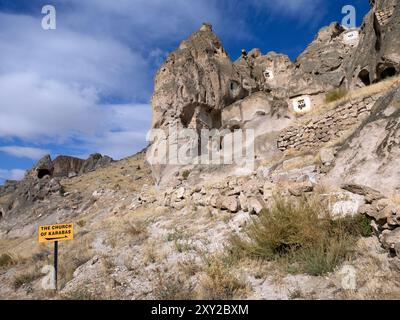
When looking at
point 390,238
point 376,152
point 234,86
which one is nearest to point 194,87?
point 234,86

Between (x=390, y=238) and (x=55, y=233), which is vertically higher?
(x=390, y=238)

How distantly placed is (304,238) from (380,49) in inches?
572

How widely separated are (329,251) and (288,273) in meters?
0.66

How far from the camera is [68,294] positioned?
5277 mm

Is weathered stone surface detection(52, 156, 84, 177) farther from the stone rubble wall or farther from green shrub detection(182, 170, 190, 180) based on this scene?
the stone rubble wall

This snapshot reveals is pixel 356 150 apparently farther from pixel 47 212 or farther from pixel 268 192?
pixel 47 212

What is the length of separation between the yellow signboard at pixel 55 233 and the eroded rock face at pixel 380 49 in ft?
48.5

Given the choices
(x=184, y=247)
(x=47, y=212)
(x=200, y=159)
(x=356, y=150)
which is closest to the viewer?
(x=184, y=247)

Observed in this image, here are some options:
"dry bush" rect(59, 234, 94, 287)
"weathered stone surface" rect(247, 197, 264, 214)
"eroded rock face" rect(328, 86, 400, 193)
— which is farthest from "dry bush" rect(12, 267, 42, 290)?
"eroded rock face" rect(328, 86, 400, 193)

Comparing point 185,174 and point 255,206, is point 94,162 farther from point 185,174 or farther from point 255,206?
point 255,206

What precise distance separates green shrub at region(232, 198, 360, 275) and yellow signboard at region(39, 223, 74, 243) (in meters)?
3.35

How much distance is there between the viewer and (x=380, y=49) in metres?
15.7

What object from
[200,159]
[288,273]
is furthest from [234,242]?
[200,159]

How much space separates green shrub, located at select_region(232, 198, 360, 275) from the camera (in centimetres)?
447
